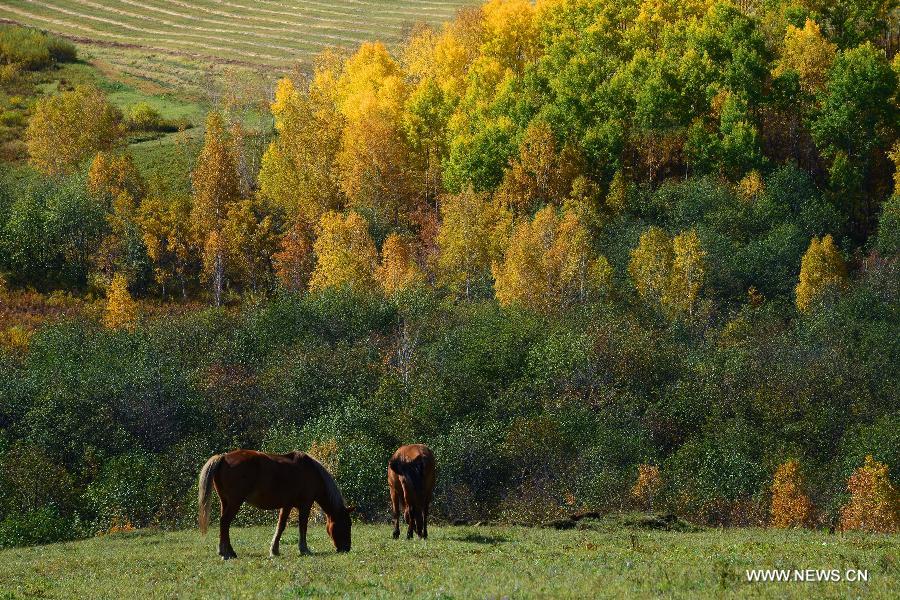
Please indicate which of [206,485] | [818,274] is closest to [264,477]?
[206,485]

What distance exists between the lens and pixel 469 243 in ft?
361

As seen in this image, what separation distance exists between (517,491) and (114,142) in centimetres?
8821

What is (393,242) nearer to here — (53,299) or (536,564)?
(53,299)

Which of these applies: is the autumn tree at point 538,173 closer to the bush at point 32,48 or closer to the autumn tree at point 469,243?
the autumn tree at point 469,243

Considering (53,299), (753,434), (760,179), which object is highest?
(760,179)

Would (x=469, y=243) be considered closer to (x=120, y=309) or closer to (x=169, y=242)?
(x=169, y=242)

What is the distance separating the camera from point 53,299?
4510 inches

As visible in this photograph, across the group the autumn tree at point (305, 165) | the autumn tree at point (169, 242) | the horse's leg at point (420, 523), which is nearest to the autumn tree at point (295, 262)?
the autumn tree at point (305, 165)

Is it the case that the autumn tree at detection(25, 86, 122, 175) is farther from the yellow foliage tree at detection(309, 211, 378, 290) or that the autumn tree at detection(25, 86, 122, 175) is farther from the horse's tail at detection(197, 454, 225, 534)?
the horse's tail at detection(197, 454, 225, 534)

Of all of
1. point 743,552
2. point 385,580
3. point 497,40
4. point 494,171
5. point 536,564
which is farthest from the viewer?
point 497,40

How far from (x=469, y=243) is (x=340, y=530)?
3158 inches

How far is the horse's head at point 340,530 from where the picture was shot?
30.7m

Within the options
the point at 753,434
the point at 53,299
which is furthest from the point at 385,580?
the point at 53,299

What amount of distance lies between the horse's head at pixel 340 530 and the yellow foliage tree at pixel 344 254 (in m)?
78.0
